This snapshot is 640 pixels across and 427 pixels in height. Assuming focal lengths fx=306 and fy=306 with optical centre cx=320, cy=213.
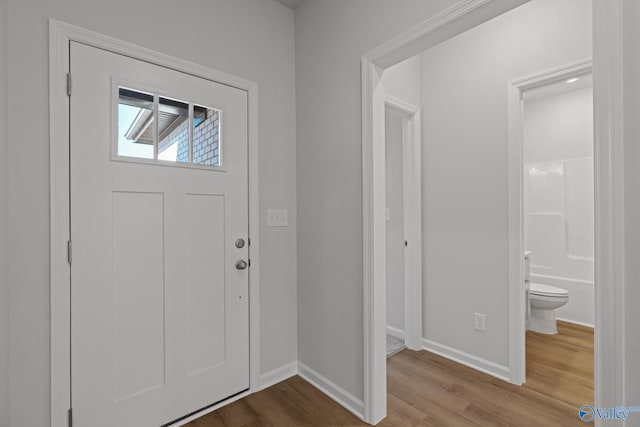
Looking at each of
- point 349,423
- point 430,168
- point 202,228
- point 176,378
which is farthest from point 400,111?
point 176,378

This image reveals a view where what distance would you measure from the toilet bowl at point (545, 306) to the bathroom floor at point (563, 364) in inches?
3.3

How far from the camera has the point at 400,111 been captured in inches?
103

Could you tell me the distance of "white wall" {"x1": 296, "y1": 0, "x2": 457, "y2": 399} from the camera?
1855 millimetres

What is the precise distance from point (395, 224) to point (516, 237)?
3.47 ft

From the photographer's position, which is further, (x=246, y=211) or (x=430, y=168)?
(x=430, y=168)

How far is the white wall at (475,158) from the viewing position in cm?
206

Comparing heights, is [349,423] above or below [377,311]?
below

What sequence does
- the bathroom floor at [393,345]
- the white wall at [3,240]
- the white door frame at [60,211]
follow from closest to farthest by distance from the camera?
1. the white wall at [3,240]
2. the white door frame at [60,211]
3. the bathroom floor at [393,345]

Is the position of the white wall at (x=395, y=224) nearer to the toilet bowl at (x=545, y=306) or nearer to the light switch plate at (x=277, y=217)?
the light switch plate at (x=277, y=217)

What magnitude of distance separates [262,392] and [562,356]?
96.3 inches

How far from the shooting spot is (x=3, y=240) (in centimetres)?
132

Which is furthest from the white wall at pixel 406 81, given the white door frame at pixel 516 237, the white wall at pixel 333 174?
the white door frame at pixel 516 237

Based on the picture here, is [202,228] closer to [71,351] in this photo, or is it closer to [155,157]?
[155,157]

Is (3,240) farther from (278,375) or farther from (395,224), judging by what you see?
(395,224)
